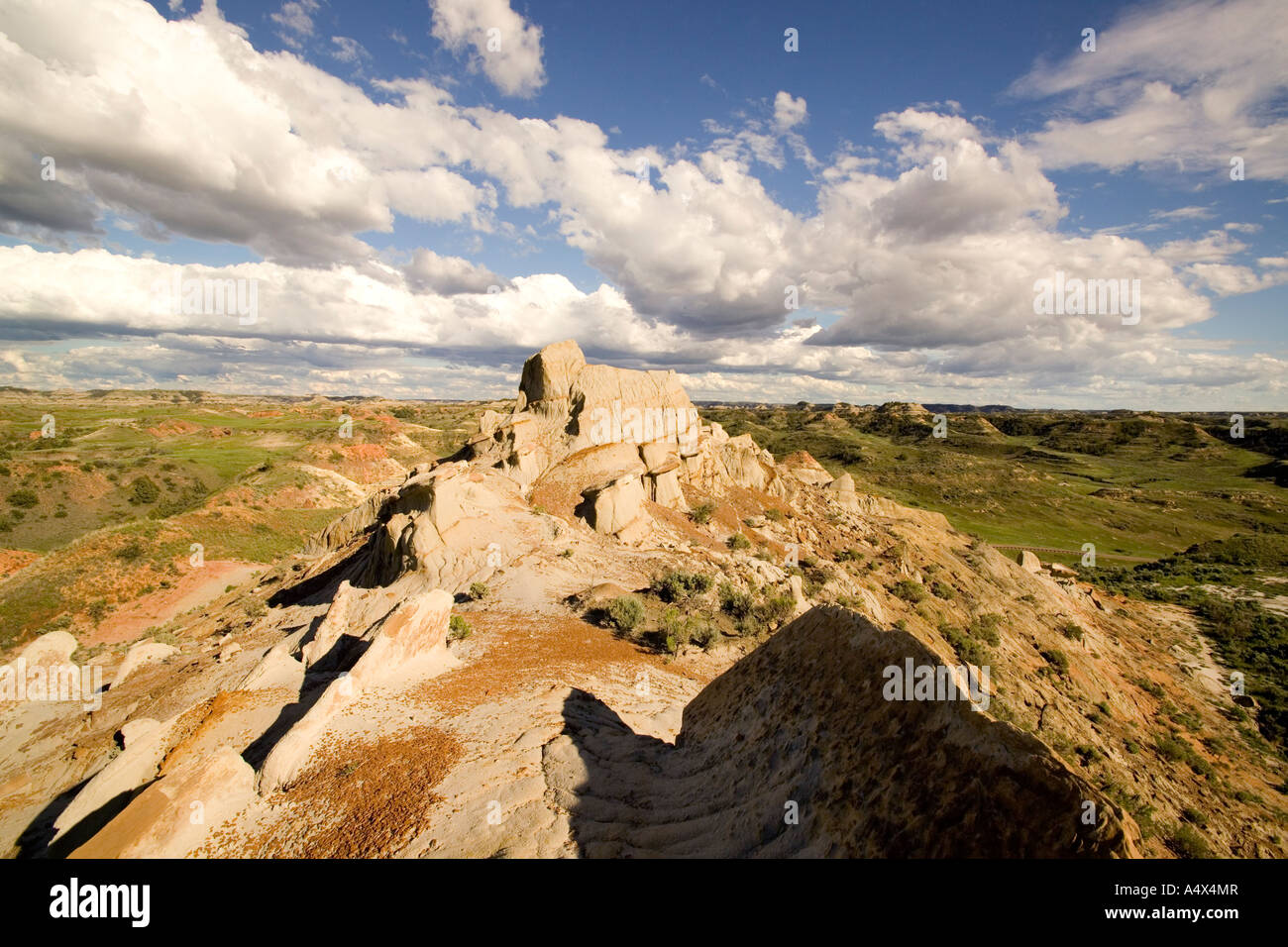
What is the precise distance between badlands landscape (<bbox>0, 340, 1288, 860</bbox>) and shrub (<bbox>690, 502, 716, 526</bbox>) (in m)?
0.25

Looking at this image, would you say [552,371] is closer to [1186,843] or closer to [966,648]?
[966,648]

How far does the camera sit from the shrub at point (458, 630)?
46.1ft

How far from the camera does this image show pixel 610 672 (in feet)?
43.0

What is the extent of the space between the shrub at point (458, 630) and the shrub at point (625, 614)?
13.8ft

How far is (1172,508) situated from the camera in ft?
262

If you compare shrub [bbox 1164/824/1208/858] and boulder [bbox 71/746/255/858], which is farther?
shrub [bbox 1164/824/1208/858]

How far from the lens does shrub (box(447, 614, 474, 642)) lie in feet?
46.1

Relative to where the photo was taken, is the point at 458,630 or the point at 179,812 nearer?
the point at 179,812

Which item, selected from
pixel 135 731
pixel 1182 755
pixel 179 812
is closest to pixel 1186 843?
pixel 1182 755

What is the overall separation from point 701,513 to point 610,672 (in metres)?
14.4

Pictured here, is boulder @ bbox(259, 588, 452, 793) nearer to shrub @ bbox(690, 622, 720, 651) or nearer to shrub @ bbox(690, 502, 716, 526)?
shrub @ bbox(690, 622, 720, 651)

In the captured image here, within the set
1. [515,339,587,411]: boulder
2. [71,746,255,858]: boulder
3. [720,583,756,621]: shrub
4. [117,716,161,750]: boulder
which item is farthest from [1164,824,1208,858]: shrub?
[515,339,587,411]: boulder

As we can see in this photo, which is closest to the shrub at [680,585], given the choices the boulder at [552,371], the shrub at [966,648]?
the shrub at [966,648]
